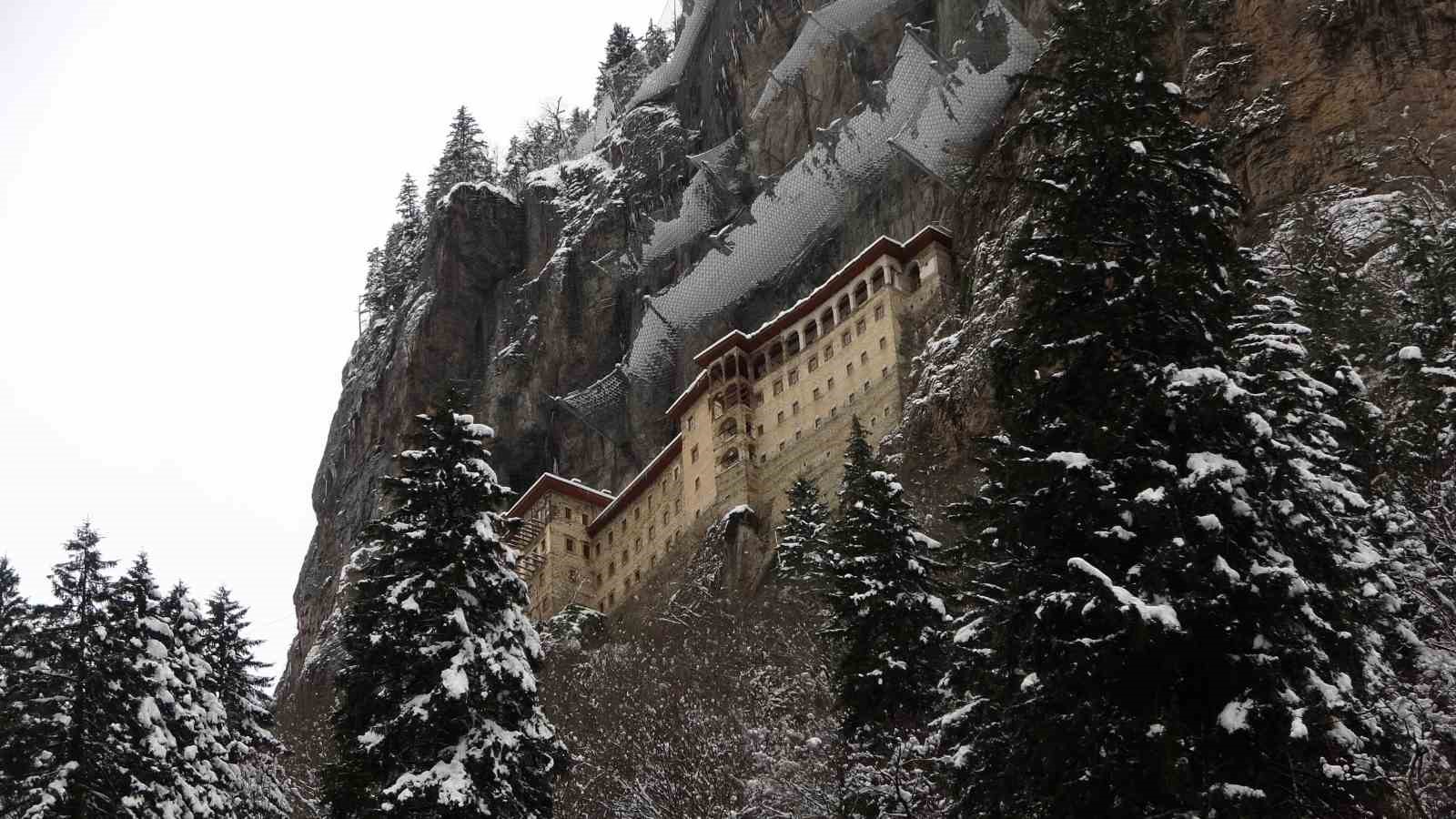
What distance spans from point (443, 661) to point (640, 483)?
5646 centimetres

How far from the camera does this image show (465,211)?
10269cm

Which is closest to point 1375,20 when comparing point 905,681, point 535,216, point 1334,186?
point 1334,186

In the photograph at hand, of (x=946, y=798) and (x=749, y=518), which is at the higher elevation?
(x=749, y=518)

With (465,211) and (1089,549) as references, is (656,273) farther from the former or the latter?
(1089,549)

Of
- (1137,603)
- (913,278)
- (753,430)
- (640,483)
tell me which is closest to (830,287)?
(913,278)

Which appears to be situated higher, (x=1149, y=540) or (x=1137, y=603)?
(x=1149, y=540)

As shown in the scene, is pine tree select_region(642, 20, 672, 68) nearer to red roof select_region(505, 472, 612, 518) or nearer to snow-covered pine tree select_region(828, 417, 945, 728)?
red roof select_region(505, 472, 612, 518)

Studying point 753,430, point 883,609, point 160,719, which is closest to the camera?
point 883,609

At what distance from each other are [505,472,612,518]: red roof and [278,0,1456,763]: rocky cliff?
338 cm

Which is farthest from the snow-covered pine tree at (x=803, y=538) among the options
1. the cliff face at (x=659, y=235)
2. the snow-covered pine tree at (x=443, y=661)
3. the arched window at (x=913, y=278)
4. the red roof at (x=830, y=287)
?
the cliff face at (x=659, y=235)

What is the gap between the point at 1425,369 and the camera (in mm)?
20344

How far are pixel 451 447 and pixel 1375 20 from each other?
40.3m

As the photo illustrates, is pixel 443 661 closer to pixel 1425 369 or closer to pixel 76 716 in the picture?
pixel 76 716

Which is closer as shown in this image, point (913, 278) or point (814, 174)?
point (913, 278)
